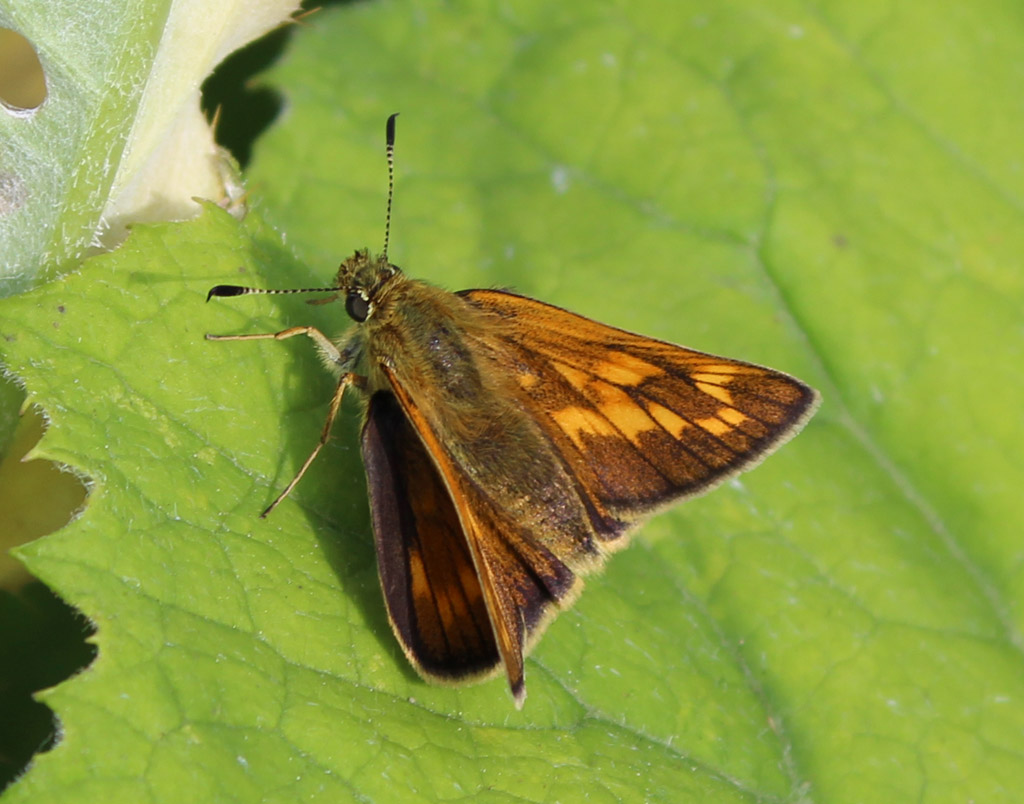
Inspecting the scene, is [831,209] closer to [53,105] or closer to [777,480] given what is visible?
[777,480]

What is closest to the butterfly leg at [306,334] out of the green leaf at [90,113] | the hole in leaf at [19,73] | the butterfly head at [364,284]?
the butterfly head at [364,284]

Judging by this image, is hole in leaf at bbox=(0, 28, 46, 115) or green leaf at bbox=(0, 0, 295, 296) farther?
hole in leaf at bbox=(0, 28, 46, 115)

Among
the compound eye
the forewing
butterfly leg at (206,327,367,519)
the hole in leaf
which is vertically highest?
the forewing

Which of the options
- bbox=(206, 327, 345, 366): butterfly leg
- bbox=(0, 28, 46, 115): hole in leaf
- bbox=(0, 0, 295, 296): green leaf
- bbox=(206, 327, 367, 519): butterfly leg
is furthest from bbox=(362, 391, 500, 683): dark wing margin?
bbox=(0, 28, 46, 115): hole in leaf

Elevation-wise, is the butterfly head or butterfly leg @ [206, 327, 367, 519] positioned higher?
the butterfly head

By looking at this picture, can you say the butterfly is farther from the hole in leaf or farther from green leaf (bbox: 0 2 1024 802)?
the hole in leaf

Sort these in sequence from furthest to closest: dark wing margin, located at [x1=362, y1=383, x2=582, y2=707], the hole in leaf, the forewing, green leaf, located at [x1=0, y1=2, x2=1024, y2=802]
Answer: the hole in leaf → the forewing → dark wing margin, located at [x1=362, y1=383, x2=582, y2=707] → green leaf, located at [x1=0, y1=2, x2=1024, y2=802]

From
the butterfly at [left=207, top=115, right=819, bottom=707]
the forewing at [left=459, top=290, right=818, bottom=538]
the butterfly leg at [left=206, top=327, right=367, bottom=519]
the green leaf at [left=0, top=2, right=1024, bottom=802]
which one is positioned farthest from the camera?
the forewing at [left=459, top=290, right=818, bottom=538]

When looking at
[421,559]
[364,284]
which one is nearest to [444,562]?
[421,559]
